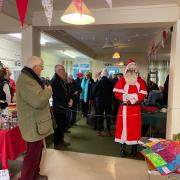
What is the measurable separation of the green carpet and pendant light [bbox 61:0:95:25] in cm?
216

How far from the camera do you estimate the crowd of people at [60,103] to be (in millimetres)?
2023

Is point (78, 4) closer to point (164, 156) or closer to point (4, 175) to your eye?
point (164, 156)

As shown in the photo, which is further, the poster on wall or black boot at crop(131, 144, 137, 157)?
the poster on wall

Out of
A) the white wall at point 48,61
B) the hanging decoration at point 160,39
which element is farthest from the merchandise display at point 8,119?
the white wall at point 48,61

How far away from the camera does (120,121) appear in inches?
120

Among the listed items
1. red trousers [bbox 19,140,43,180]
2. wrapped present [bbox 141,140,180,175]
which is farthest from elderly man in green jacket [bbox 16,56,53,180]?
wrapped present [bbox 141,140,180,175]

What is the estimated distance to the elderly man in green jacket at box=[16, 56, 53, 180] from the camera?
77.6 inches

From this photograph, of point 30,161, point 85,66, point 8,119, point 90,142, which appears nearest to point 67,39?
point 90,142

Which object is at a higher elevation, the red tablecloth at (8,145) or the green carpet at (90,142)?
the red tablecloth at (8,145)

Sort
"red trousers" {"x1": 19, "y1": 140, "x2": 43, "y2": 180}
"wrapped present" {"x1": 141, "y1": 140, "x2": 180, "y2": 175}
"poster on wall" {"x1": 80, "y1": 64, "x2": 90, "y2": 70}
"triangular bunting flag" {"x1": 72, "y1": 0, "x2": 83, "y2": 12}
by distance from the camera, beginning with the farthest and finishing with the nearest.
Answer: "poster on wall" {"x1": 80, "y1": 64, "x2": 90, "y2": 70}
"red trousers" {"x1": 19, "y1": 140, "x2": 43, "y2": 180}
"triangular bunting flag" {"x1": 72, "y1": 0, "x2": 83, "y2": 12}
"wrapped present" {"x1": 141, "y1": 140, "x2": 180, "y2": 175}

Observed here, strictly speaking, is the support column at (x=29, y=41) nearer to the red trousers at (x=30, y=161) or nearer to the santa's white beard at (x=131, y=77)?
the santa's white beard at (x=131, y=77)

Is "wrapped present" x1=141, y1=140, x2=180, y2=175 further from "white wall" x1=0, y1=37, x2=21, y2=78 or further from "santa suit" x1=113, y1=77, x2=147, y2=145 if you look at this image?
"white wall" x1=0, y1=37, x2=21, y2=78

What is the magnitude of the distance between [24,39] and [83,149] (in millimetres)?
2052

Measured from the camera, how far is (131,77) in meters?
3.02
